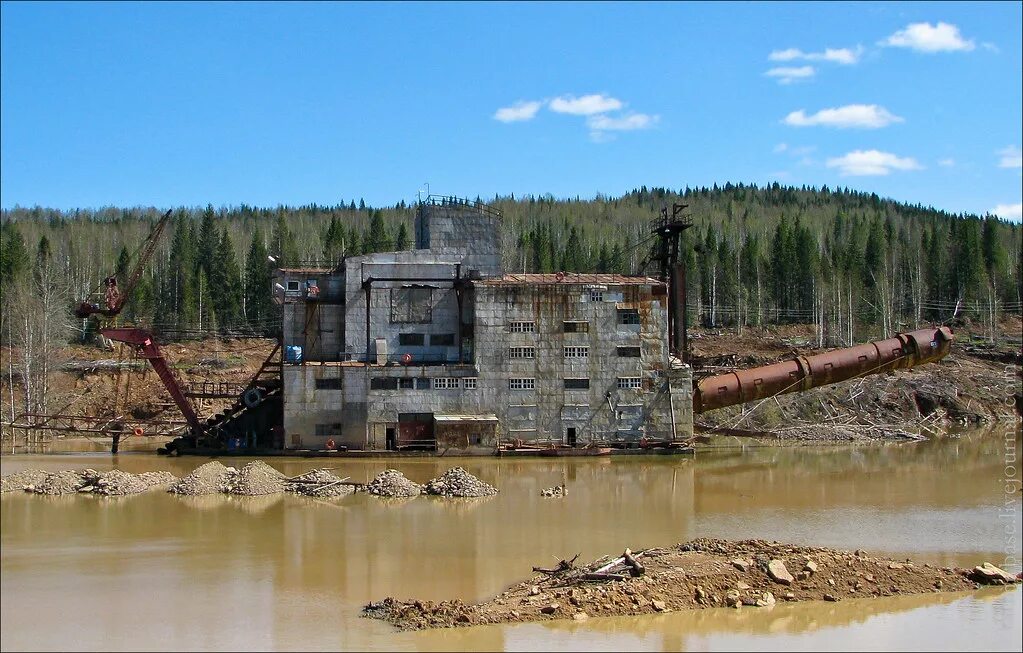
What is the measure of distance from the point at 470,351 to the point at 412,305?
320cm

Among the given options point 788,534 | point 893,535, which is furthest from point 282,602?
point 893,535

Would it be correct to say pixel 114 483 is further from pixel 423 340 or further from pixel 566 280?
pixel 566 280

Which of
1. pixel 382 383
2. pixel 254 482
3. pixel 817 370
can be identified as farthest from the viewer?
pixel 817 370

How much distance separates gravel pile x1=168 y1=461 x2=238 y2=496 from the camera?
29906mm

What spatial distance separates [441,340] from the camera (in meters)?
42.2

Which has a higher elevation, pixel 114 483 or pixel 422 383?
pixel 422 383

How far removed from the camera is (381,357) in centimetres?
4128

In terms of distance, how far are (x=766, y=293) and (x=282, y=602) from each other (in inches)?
3076

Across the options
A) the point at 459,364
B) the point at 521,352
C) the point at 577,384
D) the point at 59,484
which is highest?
the point at 521,352

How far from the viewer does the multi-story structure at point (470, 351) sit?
40.2m

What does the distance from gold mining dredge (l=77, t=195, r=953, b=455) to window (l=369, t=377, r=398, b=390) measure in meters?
0.04

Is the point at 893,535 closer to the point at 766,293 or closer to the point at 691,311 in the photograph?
the point at 691,311

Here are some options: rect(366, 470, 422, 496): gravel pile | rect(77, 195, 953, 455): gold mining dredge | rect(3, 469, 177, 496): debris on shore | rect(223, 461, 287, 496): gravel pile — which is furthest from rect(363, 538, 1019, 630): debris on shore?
rect(77, 195, 953, 455): gold mining dredge

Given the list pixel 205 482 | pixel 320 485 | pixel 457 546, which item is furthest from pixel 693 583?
pixel 205 482
